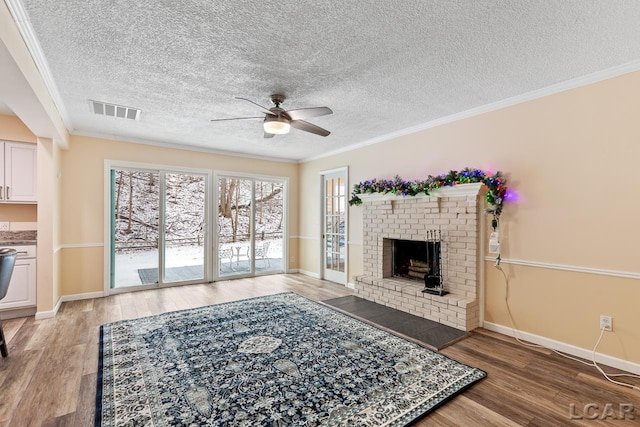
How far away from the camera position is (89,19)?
1.98 metres

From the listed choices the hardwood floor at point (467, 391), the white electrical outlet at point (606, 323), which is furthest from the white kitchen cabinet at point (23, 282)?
the white electrical outlet at point (606, 323)

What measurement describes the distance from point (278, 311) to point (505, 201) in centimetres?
312

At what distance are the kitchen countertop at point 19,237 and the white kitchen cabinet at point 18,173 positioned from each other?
20.1 inches

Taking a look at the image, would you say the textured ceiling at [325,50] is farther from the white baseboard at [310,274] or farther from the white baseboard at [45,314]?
the white baseboard at [310,274]

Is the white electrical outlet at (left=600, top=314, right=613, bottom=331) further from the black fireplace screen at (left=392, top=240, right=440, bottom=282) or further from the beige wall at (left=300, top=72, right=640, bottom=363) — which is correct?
the black fireplace screen at (left=392, top=240, right=440, bottom=282)

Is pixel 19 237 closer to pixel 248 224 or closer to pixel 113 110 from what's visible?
pixel 113 110

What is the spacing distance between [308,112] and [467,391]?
2738mm

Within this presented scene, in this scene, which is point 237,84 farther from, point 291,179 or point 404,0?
point 291,179

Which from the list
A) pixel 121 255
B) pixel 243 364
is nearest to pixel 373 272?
pixel 243 364

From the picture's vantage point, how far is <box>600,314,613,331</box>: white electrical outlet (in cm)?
265

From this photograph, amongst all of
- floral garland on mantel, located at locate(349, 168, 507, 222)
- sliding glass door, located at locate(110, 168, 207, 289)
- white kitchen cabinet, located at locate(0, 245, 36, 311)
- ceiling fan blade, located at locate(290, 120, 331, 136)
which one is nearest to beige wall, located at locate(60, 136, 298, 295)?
sliding glass door, located at locate(110, 168, 207, 289)

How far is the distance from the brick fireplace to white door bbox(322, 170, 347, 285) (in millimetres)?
1016

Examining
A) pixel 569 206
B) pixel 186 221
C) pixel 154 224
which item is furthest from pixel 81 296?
pixel 569 206

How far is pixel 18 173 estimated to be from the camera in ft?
13.1
